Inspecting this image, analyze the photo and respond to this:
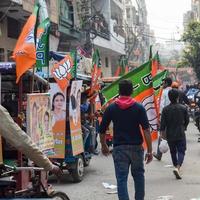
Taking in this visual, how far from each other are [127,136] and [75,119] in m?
3.18

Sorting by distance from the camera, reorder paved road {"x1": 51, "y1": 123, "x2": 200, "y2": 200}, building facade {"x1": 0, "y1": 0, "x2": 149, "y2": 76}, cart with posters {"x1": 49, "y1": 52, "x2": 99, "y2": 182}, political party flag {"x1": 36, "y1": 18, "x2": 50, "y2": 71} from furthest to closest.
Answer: building facade {"x1": 0, "y1": 0, "x2": 149, "y2": 76}
cart with posters {"x1": 49, "y1": 52, "x2": 99, "y2": 182}
paved road {"x1": 51, "y1": 123, "x2": 200, "y2": 200}
political party flag {"x1": 36, "y1": 18, "x2": 50, "y2": 71}

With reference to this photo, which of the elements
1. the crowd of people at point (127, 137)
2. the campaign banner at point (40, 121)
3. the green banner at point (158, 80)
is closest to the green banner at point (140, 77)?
the green banner at point (158, 80)

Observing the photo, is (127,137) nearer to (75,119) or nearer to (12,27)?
(75,119)

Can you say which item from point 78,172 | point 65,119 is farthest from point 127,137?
point 78,172

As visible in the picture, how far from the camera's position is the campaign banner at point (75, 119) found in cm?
969

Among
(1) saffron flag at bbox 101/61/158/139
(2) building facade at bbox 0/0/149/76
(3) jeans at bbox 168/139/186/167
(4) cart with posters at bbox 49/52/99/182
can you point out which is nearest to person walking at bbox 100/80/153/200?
(4) cart with posters at bbox 49/52/99/182

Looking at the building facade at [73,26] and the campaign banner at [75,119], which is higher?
the building facade at [73,26]

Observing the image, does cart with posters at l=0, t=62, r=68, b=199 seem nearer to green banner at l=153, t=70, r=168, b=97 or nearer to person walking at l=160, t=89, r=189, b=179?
person walking at l=160, t=89, r=189, b=179

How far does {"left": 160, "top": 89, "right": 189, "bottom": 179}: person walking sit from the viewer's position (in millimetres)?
9680

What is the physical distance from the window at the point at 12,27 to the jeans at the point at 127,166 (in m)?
14.8

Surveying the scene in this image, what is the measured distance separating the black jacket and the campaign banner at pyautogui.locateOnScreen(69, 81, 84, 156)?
1.55 metres

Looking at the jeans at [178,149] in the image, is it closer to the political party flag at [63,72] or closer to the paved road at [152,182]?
the paved road at [152,182]

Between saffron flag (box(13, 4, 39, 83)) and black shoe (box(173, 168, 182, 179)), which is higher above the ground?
saffron flag (box(13, 4, 39, 83))

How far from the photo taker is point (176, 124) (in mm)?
9719
